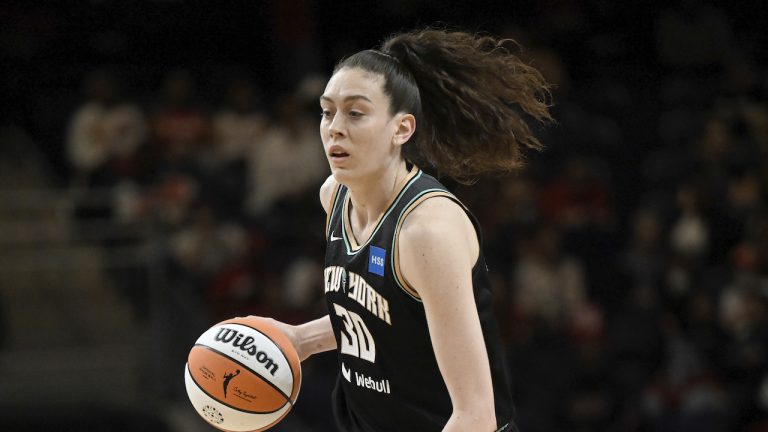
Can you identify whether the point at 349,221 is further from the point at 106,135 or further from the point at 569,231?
the point at 106,135

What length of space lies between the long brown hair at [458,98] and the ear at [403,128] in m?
0.03

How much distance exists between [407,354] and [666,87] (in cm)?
831

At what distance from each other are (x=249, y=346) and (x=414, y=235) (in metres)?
0.82

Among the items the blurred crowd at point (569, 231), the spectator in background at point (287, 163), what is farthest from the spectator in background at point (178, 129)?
the spectator in background at point (287, 163)

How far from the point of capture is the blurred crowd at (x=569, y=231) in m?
7.48

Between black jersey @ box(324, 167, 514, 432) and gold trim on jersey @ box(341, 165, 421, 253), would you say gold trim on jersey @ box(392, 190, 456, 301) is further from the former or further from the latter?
gold trim on jersey @ box(341, 165, 421, 253)

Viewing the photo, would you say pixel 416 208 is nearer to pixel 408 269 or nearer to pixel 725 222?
pixel 408 269

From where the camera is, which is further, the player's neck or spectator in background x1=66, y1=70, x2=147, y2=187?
spectator in background x1=66, y1=70, x2=147, y2=187

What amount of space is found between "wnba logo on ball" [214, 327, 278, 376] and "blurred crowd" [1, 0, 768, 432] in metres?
3.77

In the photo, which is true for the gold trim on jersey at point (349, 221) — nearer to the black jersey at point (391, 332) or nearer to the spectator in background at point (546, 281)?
the black jersey at point (391, 332)

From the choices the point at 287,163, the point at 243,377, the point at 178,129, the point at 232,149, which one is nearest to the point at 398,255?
the point at 243,377

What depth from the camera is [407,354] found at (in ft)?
10.6

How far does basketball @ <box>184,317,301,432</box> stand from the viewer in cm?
351

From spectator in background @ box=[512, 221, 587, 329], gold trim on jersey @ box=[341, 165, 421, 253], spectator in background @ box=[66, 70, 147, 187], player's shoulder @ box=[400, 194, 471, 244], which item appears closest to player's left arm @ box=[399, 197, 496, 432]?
player's shoulder @ box=[400, 194, 471, 244]
